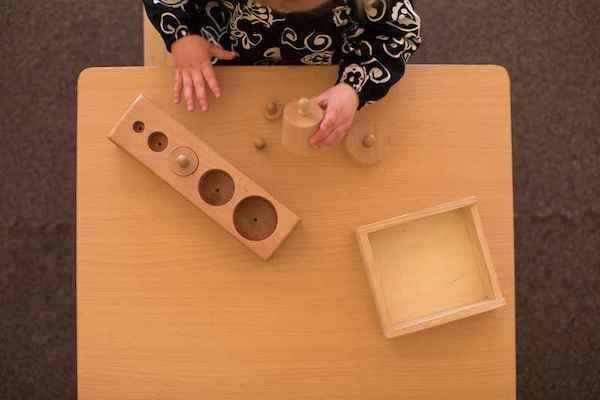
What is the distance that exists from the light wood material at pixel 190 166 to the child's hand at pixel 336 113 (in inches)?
3.4

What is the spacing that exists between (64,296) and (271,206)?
0.68 meters

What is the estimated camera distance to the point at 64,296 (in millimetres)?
1040

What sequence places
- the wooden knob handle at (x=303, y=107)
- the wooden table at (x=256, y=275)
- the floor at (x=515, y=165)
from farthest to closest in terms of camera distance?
1. the floor at (x=515, y=165)
2. the wooden table at (x=256, y=275)
3. the wooden knob handle at (x=303, y=107)

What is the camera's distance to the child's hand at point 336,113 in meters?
0.54

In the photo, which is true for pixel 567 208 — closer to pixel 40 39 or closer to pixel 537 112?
pixel 537 112

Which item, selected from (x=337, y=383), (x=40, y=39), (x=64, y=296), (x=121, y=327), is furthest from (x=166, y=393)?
(x=40, y=39)

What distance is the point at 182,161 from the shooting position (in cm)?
54

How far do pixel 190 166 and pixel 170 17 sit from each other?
7.0 inches

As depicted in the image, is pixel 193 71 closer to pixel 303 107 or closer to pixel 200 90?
pixel 200 90

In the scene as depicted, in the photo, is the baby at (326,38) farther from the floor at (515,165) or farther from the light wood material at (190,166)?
the floor at (515,165)

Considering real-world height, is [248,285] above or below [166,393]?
above

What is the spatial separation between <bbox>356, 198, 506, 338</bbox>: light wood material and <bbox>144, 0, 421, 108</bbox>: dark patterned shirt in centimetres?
15

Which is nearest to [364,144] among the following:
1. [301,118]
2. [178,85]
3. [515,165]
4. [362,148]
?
[362,148]

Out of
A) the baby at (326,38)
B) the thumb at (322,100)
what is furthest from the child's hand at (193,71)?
the thumb at (322,100)
